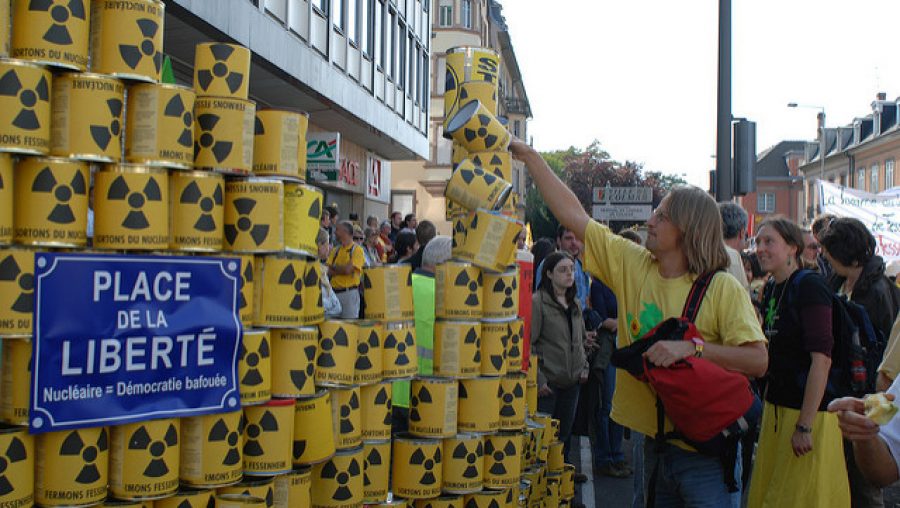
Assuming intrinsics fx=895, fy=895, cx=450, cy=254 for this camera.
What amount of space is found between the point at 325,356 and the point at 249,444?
611 mm

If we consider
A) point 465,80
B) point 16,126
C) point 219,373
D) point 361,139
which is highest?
point 361,139

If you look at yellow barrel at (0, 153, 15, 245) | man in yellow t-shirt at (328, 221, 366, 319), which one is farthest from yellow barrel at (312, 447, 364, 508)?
man in yellow t-shirt at (328, 221, 366, 319)

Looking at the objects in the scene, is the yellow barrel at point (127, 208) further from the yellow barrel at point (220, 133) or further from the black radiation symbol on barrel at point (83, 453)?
the black radiation symbol on barrel at point (83, 453)

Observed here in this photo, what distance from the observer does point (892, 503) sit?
7.59 metres

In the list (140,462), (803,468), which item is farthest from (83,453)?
(803,468)

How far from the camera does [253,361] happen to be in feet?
13.2

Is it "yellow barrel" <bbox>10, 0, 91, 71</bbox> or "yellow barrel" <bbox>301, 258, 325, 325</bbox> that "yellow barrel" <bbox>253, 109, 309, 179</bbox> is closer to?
"yellow barrel" <bbox>301, 258, 325, 325</bbox>

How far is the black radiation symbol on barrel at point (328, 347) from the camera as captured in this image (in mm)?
4449

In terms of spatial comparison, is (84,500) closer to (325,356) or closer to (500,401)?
(325,356)

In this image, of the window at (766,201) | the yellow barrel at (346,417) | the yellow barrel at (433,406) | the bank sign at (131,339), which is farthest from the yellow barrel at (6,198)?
the window at (766,201)

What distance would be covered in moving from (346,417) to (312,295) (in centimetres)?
71

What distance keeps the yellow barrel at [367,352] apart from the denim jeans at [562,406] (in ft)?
9.84

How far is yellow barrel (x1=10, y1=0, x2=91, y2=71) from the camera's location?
11.1 ft

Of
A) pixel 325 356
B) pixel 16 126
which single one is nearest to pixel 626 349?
pixel 325 356
